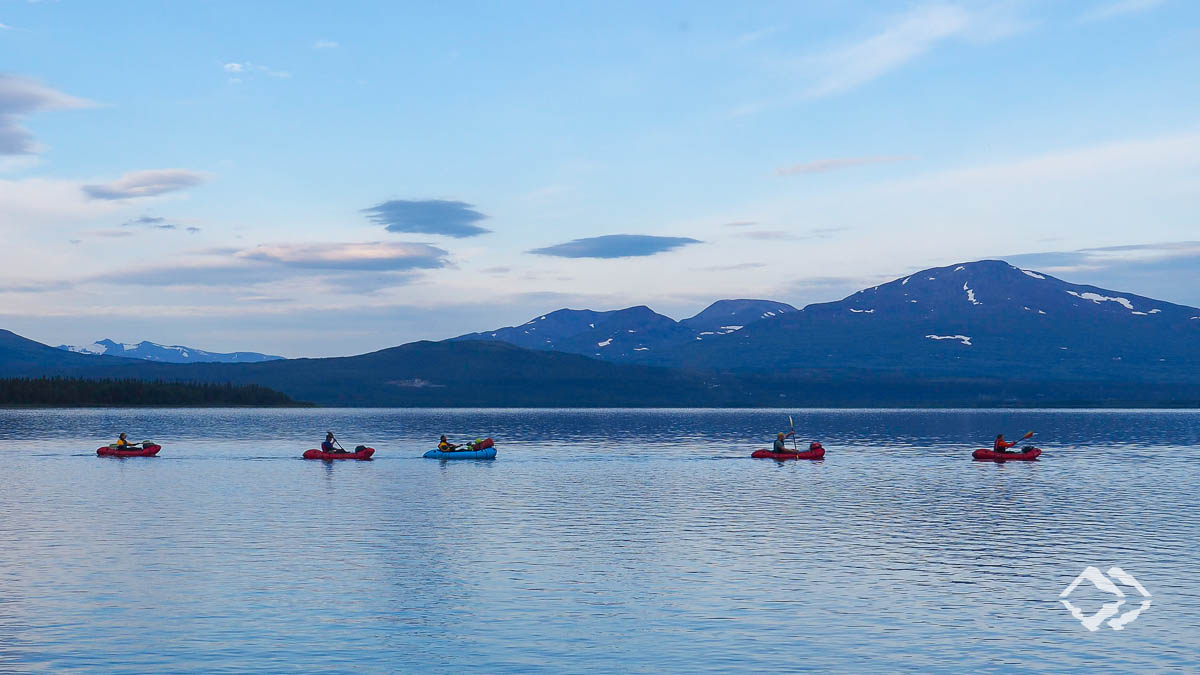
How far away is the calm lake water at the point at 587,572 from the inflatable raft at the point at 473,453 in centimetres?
1838

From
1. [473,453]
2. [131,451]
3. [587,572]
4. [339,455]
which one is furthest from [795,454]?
[587,572]

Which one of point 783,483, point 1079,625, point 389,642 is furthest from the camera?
point 783,483

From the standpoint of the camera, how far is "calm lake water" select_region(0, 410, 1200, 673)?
3228 cm

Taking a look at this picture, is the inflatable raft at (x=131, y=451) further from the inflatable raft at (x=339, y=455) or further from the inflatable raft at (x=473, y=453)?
the inflatable raft at (x=473, y=453)

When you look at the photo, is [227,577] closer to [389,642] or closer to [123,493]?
[389,642]

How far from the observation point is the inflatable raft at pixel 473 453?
11388 cm

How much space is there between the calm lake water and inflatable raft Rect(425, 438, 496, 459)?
724 inches

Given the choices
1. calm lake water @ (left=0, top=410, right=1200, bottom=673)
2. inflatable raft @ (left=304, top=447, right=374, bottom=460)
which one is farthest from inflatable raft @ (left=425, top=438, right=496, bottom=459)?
calm lake water @ (left=0, top=410, right=1200, bottom=673)

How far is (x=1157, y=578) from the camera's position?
43844mm

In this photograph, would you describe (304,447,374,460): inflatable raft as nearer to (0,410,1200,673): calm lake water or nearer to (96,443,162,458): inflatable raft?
(96,443,162,458): inflatable raft

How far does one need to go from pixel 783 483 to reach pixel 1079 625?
5440 centimetres

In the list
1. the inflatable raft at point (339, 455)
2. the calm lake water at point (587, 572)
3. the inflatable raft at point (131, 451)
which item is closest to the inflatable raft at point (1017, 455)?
the calm lake water at point (587, 572)

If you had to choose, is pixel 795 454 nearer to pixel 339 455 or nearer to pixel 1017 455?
pixel 1017 455

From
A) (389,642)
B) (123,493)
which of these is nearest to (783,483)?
(123,493)
